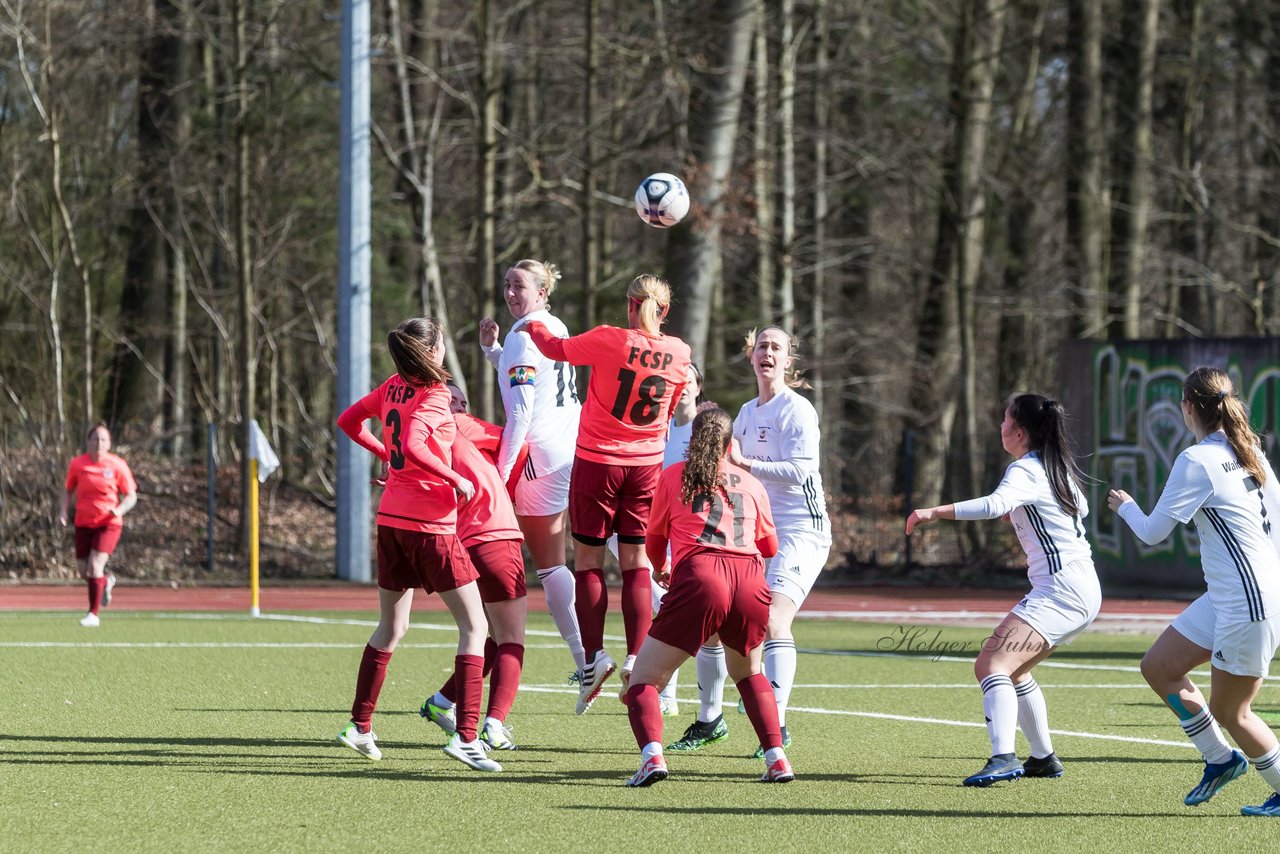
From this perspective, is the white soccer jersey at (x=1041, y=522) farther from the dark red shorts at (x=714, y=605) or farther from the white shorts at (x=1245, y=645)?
the dark red shorts at (x=714, y=605)

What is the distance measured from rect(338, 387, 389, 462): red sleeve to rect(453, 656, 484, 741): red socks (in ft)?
3.38

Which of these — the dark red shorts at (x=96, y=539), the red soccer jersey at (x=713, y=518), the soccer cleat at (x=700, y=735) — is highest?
the red soccer jersey at (x=713, y=518)

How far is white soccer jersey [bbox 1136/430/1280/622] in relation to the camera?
6676 mm

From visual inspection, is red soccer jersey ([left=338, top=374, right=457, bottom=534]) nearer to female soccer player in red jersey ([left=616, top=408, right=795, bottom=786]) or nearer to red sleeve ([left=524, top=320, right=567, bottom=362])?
red sleeve ([left=524, top=320, right=567, bottom=362])

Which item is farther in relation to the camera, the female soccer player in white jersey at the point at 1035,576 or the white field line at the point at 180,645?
the white field line at the point at 180,645

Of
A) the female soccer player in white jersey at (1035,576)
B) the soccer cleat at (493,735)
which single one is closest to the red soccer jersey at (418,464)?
the soccer cleat at (493,735)

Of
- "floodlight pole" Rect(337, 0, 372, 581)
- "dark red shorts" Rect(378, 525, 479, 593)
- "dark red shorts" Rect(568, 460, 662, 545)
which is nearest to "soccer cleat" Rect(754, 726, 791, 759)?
"dark red shorts" Rect(568, 460, 662, 545)

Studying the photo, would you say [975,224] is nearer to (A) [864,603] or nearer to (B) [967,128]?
(B) [967,128]

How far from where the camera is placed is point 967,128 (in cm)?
2778

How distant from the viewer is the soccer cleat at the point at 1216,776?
22.9 feet

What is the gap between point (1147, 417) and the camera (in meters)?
20.0

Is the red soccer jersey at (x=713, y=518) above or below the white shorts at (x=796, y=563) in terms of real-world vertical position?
above

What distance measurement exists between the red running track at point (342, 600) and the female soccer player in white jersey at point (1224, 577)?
11.1 meters

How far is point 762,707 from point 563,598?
92.0 inches
